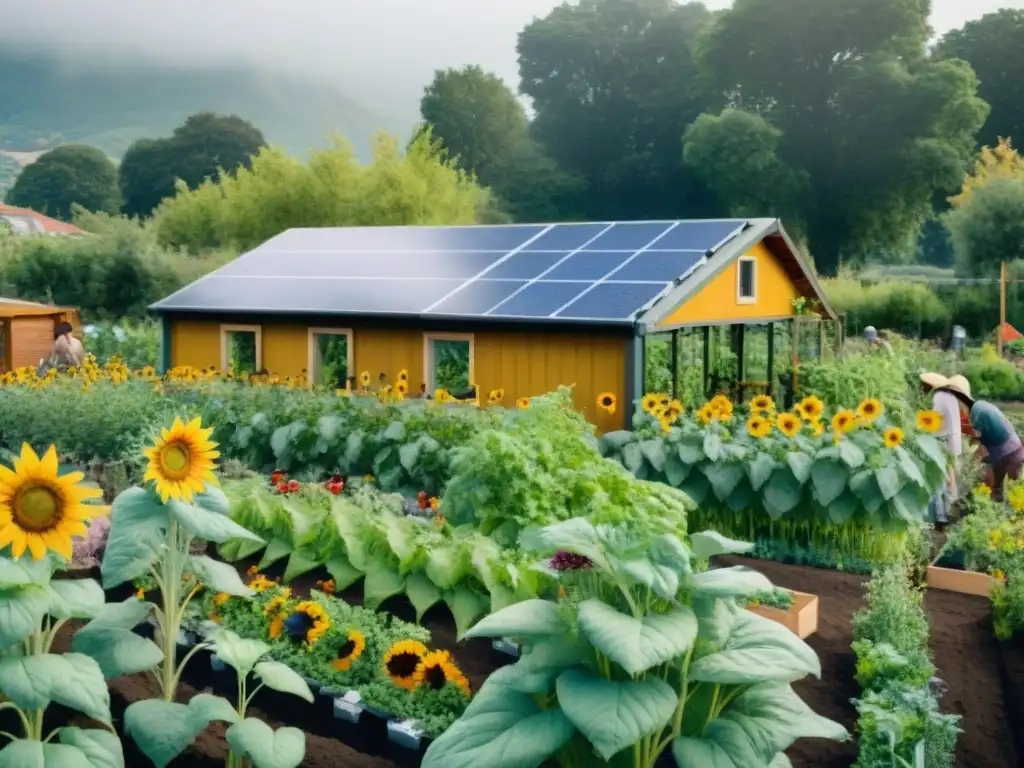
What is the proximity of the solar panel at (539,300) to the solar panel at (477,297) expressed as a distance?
16cm

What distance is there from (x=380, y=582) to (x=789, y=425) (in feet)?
11.3

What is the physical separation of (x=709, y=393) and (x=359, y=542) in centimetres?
859

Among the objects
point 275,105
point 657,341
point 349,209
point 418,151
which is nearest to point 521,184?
point 418,151

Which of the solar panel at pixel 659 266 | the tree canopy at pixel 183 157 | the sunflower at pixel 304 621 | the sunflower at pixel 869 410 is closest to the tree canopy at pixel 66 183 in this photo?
the tree canopy at pixel 183 157

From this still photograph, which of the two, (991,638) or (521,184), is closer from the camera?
(991,638)

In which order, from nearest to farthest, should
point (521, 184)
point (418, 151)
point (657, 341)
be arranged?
point (657, 341) → point (418, 151) → point (521, 184)

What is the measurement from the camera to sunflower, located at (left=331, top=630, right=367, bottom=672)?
15.4 ft

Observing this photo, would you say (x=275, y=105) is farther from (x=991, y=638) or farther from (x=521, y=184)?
(x=991, y=638)

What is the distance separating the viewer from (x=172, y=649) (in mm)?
4059

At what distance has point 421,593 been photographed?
17.7ft

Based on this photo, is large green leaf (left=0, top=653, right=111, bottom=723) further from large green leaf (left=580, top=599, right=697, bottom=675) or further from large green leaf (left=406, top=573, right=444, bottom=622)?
large green leaf (left=406, top=573, right=444, bottom=622)

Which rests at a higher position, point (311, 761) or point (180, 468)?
point (180, 468)

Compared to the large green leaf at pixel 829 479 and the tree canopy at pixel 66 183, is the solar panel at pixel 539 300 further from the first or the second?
the tree canopy at pixel 66 183

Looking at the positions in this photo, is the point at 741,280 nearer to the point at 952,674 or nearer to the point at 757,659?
the point at 952,674
